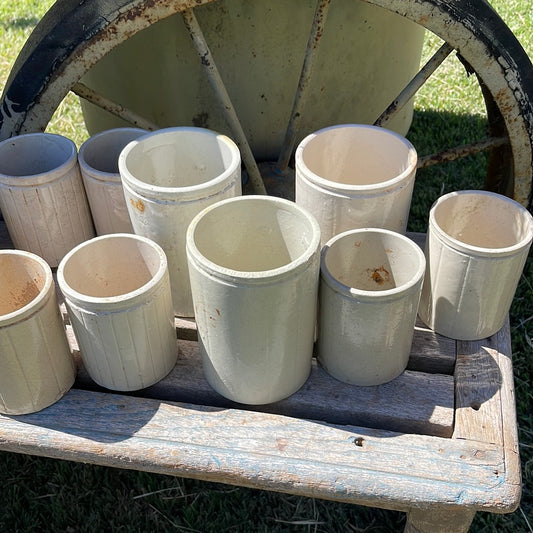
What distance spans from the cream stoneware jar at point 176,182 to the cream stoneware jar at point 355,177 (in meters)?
0.16

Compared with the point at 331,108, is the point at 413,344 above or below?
below

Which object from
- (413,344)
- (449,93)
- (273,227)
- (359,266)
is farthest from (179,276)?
(449,93)

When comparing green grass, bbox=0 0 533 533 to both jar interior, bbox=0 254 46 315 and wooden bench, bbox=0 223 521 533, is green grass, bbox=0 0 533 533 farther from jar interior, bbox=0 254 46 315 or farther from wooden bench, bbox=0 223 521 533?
jar interior, bbox=0 254 46 315

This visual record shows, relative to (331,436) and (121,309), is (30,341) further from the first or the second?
(331,436)

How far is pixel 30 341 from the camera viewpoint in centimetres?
121

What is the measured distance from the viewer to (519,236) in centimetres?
144

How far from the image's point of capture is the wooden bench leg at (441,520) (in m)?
1.24

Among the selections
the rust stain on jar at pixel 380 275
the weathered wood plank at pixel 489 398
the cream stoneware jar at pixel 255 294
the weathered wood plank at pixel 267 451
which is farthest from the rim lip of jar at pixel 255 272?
the weathered wood plank at pixel 489 398

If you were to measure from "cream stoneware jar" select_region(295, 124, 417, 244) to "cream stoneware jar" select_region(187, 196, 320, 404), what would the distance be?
4.6 inches

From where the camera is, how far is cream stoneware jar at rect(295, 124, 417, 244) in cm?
133

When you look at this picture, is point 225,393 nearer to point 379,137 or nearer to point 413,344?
point 413,344

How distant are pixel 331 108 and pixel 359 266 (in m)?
0.83

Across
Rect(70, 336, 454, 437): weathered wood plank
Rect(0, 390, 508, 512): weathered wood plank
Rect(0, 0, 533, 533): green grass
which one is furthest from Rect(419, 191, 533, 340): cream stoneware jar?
Rect(0, 0, 533, 533): green grass

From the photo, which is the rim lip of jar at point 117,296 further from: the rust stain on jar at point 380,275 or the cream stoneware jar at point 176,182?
the rust stain on jar at point 380,275
